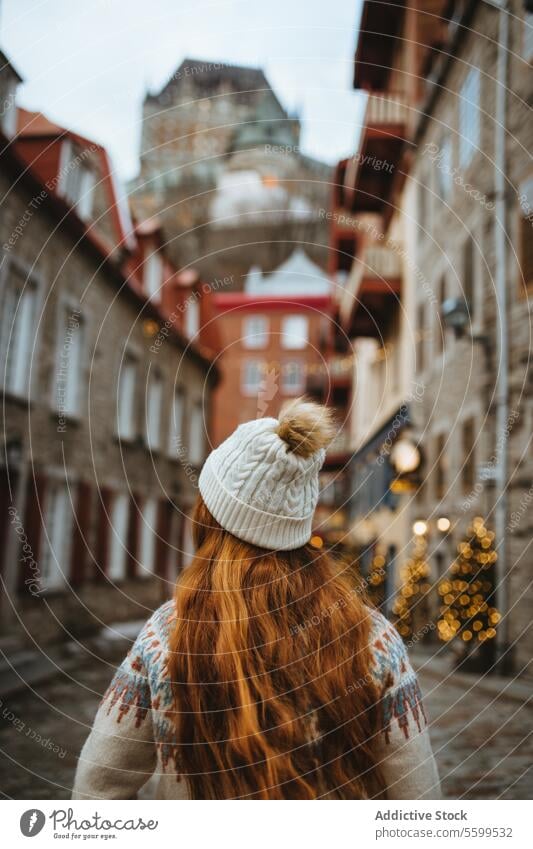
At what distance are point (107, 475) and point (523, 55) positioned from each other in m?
6.60

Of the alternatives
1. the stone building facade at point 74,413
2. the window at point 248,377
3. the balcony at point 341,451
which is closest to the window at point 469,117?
the stone building facade at point 74,413

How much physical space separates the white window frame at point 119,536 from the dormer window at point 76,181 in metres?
3.64

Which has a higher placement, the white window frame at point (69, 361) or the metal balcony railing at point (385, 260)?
the metal balcony railing at point (385, 260)

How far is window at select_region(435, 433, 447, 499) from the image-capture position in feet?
30.5

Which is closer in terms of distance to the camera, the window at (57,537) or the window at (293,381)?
the window at (57,537)

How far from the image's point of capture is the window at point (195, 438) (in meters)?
11.9

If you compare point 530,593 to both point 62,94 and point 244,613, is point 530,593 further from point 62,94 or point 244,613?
point 244,613

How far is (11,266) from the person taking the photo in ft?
22.1

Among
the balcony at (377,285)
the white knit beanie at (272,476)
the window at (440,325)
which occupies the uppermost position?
the balcony at (377,285)

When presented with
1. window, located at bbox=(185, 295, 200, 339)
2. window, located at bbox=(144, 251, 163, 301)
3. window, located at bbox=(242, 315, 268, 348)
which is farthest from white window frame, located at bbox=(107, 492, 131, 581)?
window, located at bbox=(242, 315, 268, 348)

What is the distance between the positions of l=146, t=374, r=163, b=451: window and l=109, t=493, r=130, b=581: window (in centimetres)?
91

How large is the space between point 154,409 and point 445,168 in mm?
4952

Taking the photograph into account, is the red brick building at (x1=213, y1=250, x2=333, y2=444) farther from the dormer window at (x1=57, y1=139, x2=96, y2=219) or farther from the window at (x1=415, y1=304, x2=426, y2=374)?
the dormer window at (x1=57, y1=139, x2=96, y2=219)

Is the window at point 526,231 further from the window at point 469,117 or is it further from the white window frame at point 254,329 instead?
the white window frame at point 254,329
